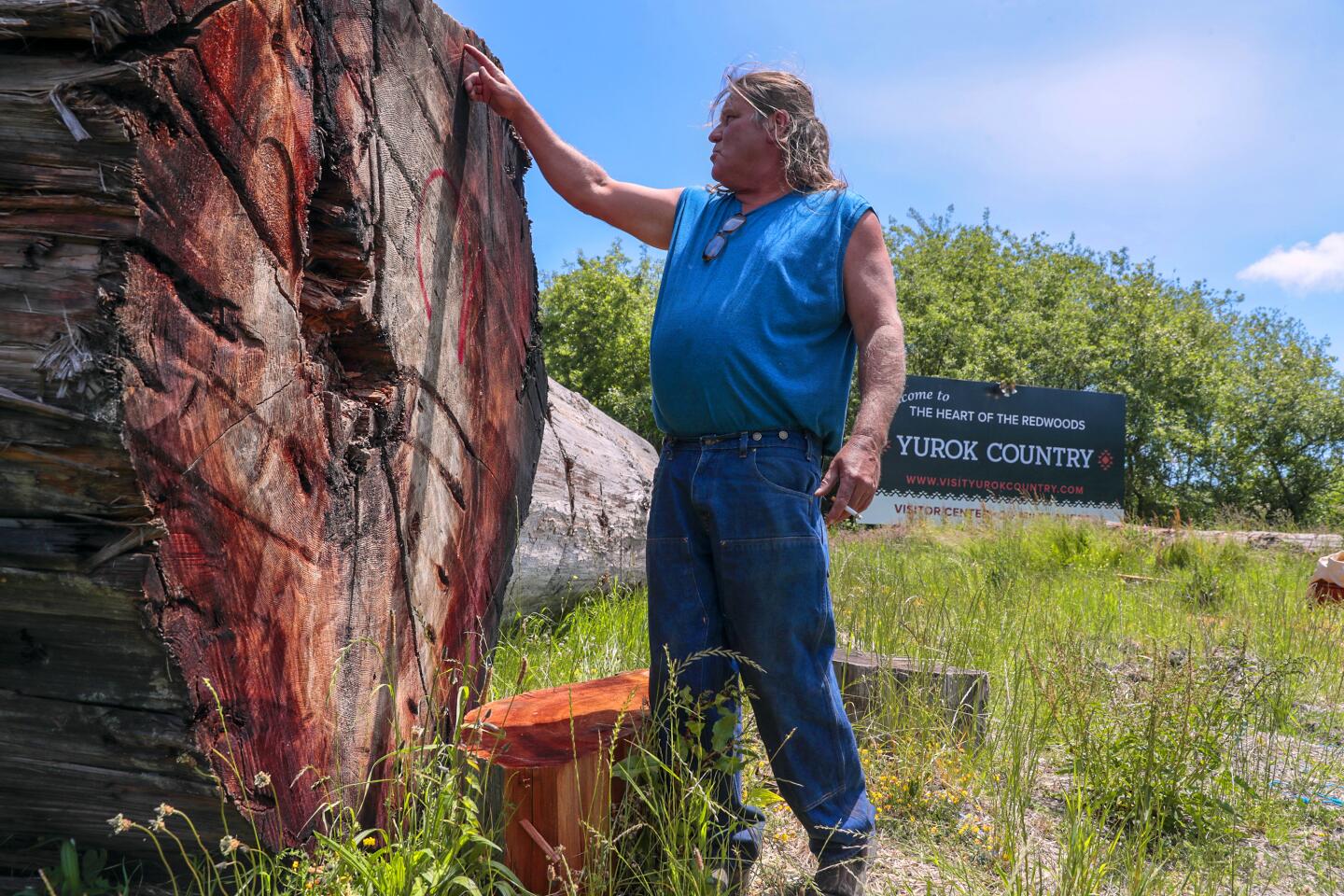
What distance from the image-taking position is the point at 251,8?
144cm

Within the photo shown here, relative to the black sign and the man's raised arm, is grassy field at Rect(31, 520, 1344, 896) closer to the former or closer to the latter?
the man's raised arm

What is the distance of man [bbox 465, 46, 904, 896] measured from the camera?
2170mm

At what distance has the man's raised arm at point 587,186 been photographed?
235 cm

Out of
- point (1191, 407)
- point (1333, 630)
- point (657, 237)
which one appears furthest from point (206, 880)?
point (1191, 407)

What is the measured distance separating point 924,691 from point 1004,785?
37 centimetres

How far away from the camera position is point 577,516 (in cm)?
429

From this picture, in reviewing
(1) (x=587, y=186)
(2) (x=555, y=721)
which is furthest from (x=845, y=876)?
(1) (x=587, y=186)

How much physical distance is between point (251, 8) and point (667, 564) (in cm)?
144

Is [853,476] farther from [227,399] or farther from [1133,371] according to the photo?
[1133,371]

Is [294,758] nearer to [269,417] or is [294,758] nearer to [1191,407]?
[269,417]

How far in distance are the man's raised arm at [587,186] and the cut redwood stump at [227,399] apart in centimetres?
16

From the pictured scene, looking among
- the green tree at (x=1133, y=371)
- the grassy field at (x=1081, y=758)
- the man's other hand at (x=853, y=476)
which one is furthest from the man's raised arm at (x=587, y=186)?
the green tree at (x=1133, y=371)

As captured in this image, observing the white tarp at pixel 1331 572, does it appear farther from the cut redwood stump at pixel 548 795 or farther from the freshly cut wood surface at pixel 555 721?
the cut redwood stump at pixel 548 795

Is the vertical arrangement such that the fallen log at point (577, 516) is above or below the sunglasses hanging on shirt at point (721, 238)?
below
